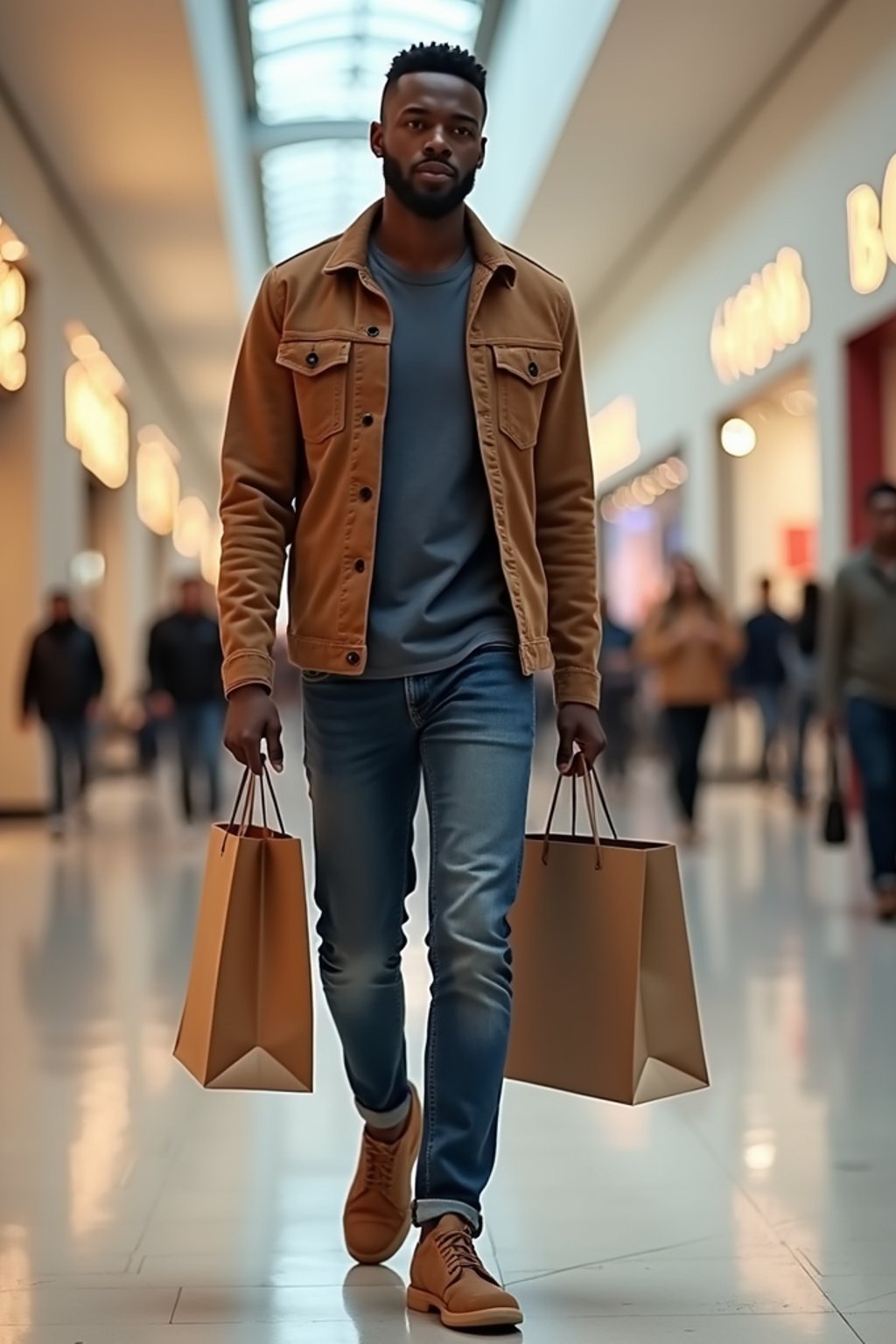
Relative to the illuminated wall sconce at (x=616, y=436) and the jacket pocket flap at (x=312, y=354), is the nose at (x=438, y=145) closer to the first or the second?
the jacket pocket flap at (x=312, y=354)

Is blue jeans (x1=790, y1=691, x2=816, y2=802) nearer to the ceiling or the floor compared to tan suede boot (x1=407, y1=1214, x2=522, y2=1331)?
nearer to the ceiling

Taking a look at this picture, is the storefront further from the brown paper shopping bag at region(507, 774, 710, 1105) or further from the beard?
the brown paper shopping bag at region(507, 774, 710, 1105)

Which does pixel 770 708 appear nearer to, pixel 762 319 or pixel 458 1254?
pixel 762 319

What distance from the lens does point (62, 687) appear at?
43.9ft

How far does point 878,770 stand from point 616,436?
52.2 ft

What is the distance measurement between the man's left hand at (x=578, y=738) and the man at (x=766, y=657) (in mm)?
11767

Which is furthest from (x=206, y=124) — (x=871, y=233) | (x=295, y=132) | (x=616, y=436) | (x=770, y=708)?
(x=616, y=436)

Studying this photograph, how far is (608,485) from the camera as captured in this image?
24734 mm

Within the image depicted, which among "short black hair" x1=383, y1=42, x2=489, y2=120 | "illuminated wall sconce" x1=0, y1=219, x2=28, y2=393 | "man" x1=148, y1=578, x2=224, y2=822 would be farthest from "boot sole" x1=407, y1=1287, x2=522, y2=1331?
"illuminated wall sconce" x1=0, y1=219, x2=28, y2=393

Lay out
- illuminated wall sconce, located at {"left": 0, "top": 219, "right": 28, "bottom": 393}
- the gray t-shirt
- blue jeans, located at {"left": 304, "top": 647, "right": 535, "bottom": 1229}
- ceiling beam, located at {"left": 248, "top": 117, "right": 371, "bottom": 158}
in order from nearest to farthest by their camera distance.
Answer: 1. blue jeans, located at {"left": 304, "top": 647, "right": 535, "bottom": 1229}
2. the gray t-shirt
3. illuminated wall sconce, located at {"left": 0, "top": 219, "right": 28, "bottom": 393}
4. ceiling beam, located at {"left": 248, "top": 117, "right": 371, "bottom": 158}

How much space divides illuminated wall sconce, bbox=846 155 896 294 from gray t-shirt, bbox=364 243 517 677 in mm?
8620

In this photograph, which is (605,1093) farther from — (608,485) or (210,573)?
(210,573)

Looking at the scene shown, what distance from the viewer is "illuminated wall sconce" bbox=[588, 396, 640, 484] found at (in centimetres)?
2214

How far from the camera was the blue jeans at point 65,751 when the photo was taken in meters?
13.4
